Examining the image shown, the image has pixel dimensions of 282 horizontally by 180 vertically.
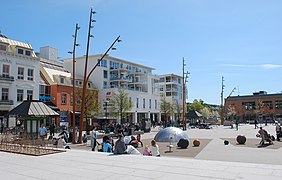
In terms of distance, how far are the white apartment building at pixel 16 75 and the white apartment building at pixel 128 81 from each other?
17.4 m

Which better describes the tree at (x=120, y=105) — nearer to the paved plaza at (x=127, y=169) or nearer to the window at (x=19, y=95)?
the window at (x=19, y=95)

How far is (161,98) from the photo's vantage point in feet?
243

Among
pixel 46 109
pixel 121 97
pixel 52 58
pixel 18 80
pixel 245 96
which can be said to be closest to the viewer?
pixel 46 109

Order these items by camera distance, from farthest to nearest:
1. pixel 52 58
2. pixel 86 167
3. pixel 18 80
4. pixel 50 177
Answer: pixel 52 58, pixel 18 80, pixel 86 167, pixel 50 177

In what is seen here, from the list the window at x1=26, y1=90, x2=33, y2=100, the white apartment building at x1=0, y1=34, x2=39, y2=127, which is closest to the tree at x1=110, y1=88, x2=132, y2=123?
the white apartment building at x1=0, y1=34, x2=39, y2=127

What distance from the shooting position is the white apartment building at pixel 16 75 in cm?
3900

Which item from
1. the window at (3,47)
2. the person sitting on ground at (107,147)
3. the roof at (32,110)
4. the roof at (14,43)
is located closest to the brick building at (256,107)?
the roof at (14,43)

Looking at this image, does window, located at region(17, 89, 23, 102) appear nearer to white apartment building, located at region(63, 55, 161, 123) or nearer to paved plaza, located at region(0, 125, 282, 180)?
white apartment building, located at region(63, 55, 161, 123)

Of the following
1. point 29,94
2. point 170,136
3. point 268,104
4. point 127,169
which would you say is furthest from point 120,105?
point 268,104

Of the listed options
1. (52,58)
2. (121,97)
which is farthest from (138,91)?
(52,58)

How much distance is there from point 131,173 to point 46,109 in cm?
1579

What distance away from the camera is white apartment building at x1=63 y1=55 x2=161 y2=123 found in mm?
60969

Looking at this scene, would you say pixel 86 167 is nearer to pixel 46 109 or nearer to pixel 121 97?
pixel 46 109

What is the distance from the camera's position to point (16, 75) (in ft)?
134
